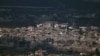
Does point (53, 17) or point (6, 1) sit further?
point (6, 1)

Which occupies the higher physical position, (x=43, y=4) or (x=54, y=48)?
(x=43, y=4)

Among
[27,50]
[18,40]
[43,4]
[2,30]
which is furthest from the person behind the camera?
[43,4]

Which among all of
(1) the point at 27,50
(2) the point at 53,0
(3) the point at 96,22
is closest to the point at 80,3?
(2) the point at 53,0

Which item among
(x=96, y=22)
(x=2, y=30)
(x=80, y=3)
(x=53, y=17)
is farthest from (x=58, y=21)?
(x=80, y=3)

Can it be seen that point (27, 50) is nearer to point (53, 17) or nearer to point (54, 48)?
point (54, 48)

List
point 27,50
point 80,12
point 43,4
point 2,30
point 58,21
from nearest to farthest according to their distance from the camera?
point 27,50 → point 2,30 → point 58,21 → point 80,12 → point 43,4

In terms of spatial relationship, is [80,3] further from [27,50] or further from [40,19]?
[27,50]
